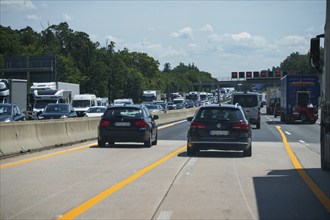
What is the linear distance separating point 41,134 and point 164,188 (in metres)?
11.2

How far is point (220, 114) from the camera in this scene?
20.1 metres

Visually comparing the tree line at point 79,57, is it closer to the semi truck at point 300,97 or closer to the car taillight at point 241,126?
the semi truck at point 300,97

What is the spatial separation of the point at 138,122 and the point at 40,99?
26.2 m

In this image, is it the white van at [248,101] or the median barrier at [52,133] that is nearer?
the median barrier at [52,133]

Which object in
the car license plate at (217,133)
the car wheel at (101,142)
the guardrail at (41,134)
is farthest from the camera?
the car wheel at (101,142)

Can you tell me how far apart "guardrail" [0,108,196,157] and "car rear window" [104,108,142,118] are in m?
2.03

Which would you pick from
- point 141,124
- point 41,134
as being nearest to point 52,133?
point 41,134

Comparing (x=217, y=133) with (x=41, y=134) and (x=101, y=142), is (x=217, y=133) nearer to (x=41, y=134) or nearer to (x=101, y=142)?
(x=101, y=142)

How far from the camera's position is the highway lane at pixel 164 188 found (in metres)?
9.74

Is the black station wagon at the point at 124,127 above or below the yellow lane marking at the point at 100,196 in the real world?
above

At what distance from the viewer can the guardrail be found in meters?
19.7

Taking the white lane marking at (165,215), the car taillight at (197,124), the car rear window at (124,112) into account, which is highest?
the car rear window at (124,112)

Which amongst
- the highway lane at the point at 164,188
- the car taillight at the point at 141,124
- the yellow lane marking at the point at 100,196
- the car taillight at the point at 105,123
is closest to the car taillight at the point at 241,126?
the highway lane at the point at 164,188

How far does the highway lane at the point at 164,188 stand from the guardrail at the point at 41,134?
2.43 feet
